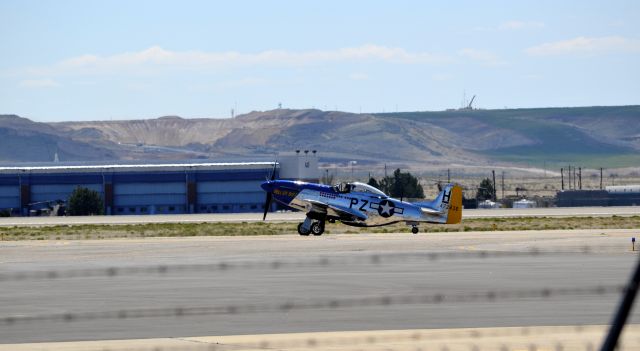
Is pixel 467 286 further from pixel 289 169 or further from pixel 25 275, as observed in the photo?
pixel 289 169

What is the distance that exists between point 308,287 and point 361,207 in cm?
2439

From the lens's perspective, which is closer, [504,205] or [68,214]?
[68,214]

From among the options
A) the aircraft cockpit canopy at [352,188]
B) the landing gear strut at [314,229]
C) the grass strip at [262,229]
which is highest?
the aircraft cockpit canopy at [352,188]

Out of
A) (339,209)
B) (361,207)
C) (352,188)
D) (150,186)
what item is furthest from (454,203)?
(150,186)

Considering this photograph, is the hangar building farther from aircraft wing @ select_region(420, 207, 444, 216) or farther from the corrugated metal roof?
aircraft wing @ select_region(420, 207, 444, 216)

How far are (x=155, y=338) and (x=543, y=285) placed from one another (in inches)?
396

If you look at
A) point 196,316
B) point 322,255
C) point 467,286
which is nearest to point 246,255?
point 322,255

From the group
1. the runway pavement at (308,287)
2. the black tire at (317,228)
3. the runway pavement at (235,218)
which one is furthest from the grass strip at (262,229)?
the runway pavement at (235,218)

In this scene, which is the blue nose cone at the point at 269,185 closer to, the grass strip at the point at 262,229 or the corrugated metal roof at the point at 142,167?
the grass strip at the point at 262,229

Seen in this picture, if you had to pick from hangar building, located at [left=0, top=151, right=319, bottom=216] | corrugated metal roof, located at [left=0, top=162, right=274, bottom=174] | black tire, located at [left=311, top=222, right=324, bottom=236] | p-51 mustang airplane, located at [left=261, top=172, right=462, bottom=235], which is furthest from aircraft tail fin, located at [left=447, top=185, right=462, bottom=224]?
corrugated metal roof, located at [left=0, top=162, right=274, bottom=174]

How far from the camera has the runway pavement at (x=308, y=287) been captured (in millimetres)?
19203

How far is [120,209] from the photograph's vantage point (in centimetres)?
10775

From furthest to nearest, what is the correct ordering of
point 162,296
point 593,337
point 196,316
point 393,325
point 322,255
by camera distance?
1. point 322,255
2. point 162,296
3. point 196,316
4. point 393,325
5. point 593,337

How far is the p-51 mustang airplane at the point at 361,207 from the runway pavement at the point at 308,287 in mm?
7916
